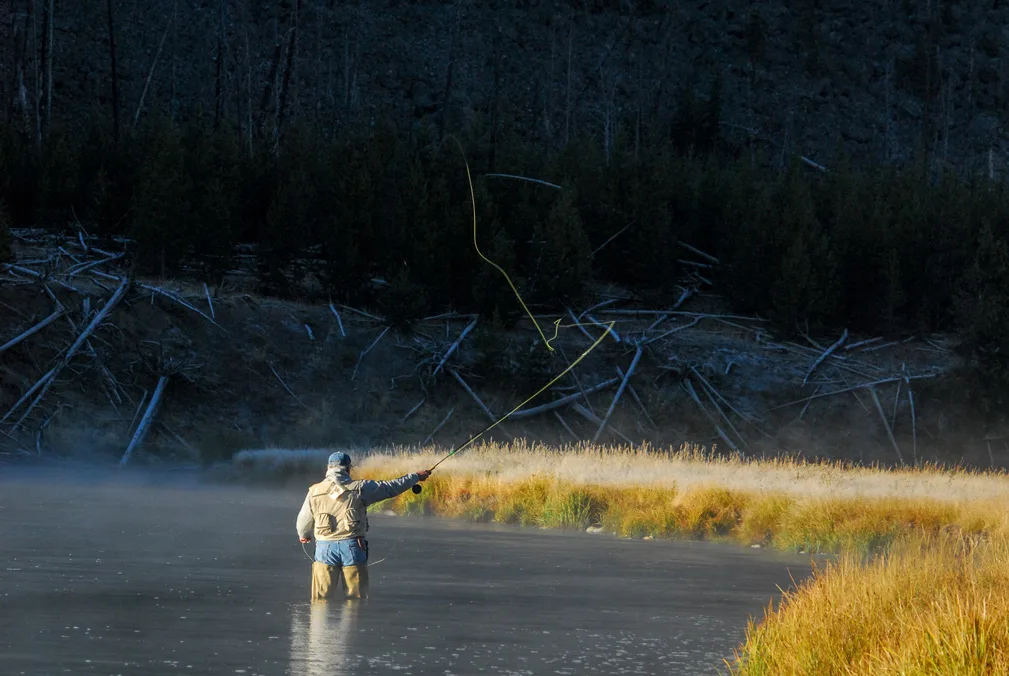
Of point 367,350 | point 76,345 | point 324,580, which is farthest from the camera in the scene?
point 367,350

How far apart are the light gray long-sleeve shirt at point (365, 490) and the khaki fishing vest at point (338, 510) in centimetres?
4

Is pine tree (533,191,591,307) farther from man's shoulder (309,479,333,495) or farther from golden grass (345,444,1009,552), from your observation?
man's shoulder (309,479,333,495)

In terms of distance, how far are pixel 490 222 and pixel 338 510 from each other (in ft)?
101

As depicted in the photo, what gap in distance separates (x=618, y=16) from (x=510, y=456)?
233ft

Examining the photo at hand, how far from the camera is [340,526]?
44.4 ft

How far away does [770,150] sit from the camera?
287ft

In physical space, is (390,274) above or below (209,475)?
above

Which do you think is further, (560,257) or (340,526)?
(560,257)

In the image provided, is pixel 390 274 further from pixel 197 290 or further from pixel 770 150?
pixel 770 150

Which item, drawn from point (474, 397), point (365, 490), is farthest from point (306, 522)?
point (474, 397)

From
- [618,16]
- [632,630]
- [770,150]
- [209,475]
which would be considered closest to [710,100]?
[770,150]

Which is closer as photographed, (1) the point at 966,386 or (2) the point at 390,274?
(1) the point at 966,386

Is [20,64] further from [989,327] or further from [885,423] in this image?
[989,327]

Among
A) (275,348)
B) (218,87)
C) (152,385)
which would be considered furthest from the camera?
(218,87)
